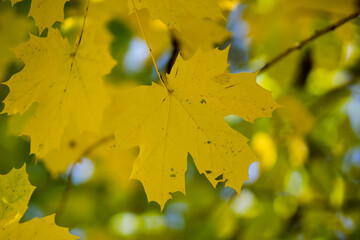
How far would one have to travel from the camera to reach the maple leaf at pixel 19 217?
1.06 m

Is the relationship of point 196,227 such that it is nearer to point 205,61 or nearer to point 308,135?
point 308,135

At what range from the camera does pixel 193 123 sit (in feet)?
4.09

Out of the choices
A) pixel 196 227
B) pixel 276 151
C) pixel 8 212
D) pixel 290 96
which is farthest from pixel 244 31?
pixel 8 212

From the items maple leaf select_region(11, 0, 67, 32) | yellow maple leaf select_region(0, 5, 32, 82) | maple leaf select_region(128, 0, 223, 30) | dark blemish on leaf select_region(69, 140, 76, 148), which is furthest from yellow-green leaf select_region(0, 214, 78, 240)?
yellow maple leaf select_region(0, 5, 32, 82)

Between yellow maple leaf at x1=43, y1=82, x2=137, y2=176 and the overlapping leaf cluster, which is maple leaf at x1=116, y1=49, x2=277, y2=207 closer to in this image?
the overlapping leaf cluster

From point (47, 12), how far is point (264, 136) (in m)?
1.85

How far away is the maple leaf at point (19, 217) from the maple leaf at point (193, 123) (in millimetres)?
314

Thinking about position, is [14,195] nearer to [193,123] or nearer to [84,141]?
[193,123]

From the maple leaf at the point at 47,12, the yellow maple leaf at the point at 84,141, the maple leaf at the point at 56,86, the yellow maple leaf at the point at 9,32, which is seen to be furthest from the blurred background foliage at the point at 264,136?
the maple leaf at the point at 47,12

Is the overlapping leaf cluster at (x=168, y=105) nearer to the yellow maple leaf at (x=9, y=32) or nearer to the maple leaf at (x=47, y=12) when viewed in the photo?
the maple leaf at (x=47, y=12)

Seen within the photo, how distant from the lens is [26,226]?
106 cm

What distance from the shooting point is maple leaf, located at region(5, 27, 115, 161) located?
4.20 ft

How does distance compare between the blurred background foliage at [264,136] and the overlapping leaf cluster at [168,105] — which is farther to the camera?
the blurred background foliage at [264,136]

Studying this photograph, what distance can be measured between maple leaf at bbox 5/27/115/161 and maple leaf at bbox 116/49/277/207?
0.31m
